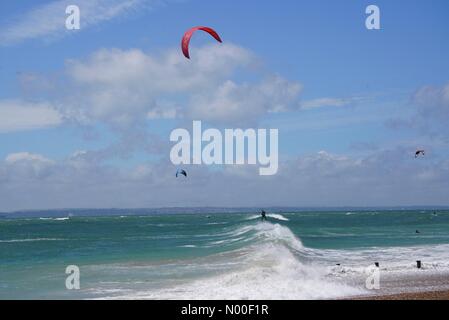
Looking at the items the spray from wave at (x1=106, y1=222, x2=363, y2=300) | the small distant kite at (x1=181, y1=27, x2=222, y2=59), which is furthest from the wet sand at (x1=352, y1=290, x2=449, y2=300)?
the small distant kite at (x1=181, y1=27, x2=222, y2=59)

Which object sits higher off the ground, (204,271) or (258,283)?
(204,271)

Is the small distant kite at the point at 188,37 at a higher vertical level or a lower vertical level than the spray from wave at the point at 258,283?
higher

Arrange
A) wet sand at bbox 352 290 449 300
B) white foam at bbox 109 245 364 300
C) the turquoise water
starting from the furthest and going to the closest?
the turquoise water
white foam at bbox 109 245 364 300
wet sand at bbox 352 290 449 300

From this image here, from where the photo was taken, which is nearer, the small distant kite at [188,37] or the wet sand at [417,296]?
the wet sand at [417,296]

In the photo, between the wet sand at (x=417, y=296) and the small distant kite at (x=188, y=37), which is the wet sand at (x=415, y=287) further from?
the small distant kite at (x=188, y=37)

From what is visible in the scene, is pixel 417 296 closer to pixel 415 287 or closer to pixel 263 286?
pixel 415 287

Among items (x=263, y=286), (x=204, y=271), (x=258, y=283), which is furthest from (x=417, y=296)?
(x=204, y=271)

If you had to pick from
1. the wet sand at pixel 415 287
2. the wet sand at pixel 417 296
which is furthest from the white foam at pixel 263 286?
the wet sand at pixel 417 296

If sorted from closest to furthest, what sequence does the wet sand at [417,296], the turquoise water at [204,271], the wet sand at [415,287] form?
1. the wet sand at [417,296]
2. the wet sand at [415,287]
3. the turquoise water at [204,271]

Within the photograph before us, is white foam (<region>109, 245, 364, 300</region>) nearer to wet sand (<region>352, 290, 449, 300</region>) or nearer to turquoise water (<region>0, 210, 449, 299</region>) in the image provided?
turquoise water (<region>0, 210, 449, 299</region>)

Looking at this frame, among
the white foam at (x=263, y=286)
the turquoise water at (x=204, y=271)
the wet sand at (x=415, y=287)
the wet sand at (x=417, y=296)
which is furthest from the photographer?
the turquoise water at (x=204, y=271)

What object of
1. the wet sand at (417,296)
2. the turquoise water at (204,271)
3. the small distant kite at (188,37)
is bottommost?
the wet sand at (417,296)
